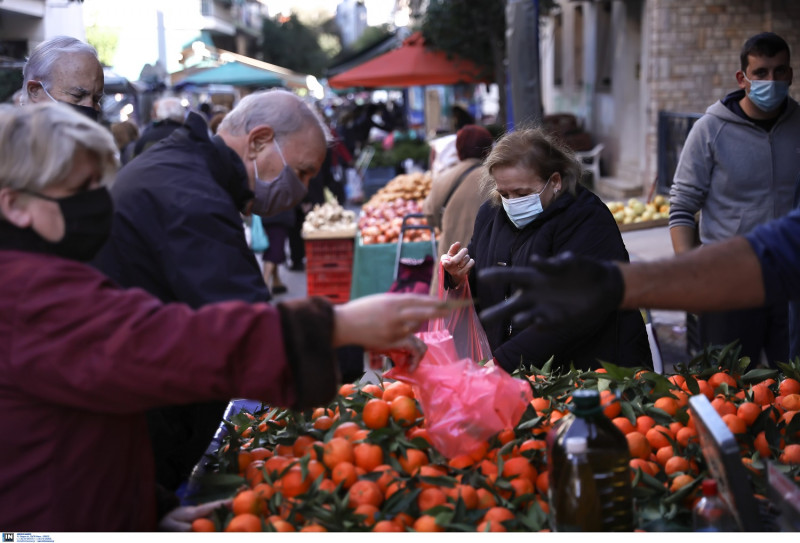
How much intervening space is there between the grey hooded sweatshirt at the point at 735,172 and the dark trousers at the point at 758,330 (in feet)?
1.45

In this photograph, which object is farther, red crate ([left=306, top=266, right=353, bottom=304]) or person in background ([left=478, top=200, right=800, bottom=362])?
red crate ([left=306, top=266, right=353, bottom=304])

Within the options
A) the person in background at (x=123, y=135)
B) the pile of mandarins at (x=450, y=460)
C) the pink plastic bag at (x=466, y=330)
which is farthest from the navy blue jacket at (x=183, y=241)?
the person in background at (x=123, y=135)

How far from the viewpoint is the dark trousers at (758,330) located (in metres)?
4.71

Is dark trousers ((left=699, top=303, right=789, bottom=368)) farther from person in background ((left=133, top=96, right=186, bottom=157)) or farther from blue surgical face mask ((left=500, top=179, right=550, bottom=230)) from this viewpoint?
person in background ((left=133, top=96, right=186, bottom=157))

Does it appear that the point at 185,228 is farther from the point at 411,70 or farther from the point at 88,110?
the point at 411,70

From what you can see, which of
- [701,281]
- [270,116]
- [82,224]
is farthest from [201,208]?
[701,281]

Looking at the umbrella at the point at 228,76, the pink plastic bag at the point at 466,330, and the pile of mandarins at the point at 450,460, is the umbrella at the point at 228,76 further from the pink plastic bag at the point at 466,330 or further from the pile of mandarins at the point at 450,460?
the pile of mandarins at the point at 450,460

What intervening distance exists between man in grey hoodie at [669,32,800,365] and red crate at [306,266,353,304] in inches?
174

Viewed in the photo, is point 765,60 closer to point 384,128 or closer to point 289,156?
point 289,156

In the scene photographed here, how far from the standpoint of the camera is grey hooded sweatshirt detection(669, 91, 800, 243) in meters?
4.78

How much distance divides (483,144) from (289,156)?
3806 mm

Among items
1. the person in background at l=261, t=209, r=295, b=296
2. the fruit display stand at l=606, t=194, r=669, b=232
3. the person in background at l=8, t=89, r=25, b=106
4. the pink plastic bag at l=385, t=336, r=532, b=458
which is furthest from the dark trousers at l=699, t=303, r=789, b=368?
the person in background at l=261, t=209, r=295, b=296

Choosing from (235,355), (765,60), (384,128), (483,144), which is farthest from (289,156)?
(384,128)

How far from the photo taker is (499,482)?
2.17 metres
